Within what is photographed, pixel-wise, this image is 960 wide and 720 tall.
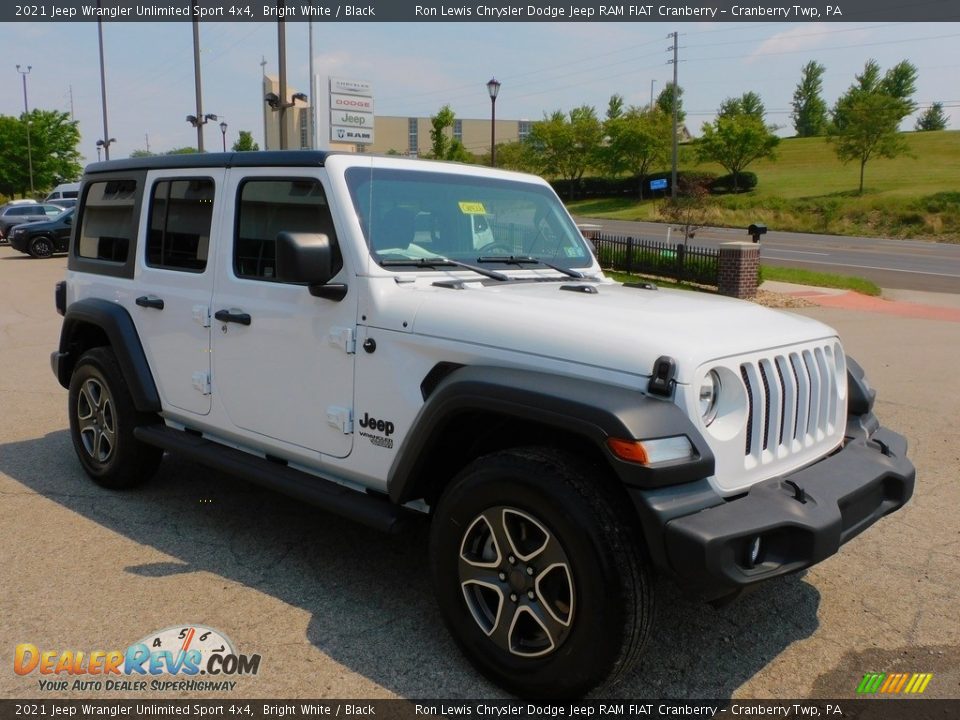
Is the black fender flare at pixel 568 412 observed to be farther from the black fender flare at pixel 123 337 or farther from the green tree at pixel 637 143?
the green tree at pixel 637 143

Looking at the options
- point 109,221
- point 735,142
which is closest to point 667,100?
point 735,142

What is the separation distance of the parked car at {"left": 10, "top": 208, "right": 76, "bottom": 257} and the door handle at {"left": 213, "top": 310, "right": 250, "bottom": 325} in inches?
904

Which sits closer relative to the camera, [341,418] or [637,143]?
[341,418]

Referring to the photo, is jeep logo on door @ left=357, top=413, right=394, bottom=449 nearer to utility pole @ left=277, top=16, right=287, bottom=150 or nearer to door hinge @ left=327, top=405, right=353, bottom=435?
door hinge @ left=327, top=405, right=353, bottom=435

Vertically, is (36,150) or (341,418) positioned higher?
(36,150)

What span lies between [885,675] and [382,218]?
2.74 meters

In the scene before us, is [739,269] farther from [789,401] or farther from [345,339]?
[345,339]

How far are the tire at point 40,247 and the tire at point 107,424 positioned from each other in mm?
22364

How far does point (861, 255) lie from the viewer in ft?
99.6

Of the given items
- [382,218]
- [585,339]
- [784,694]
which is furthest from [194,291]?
[784,694]

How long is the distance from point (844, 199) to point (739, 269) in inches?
1519

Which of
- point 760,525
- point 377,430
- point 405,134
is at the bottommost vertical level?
point 760,525

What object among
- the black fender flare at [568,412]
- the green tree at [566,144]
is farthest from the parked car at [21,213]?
the green tree at [566,144]

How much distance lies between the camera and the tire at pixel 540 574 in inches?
105
